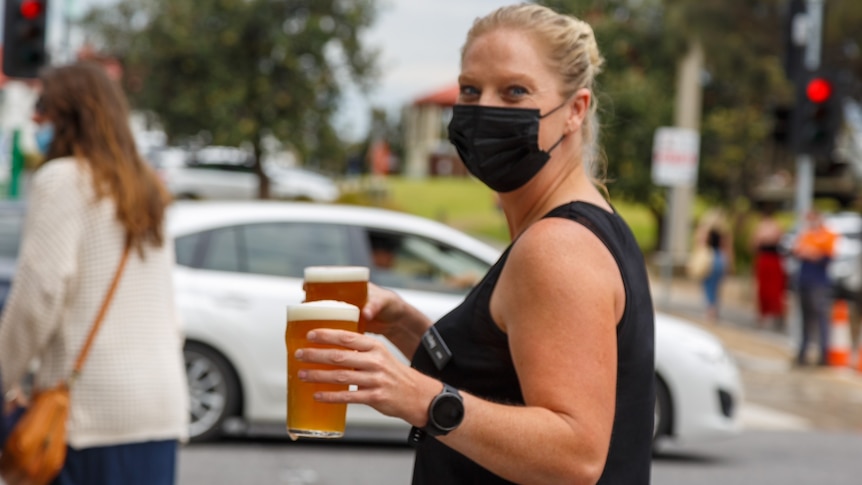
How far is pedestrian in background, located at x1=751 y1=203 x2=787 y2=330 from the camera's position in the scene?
2177cm

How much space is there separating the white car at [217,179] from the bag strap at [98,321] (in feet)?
104

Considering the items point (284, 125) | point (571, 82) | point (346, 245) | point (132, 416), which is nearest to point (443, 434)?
point (571, 82)

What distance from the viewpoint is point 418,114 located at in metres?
97.9

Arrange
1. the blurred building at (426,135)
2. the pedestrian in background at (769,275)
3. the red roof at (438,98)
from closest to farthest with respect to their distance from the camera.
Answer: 1. the pedestrian in background at (769,275)
2. the blurred building at (426,135)
3. the red roof at (438,98)

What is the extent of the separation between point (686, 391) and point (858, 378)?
7.23m

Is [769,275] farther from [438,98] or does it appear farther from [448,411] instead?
[438,98]

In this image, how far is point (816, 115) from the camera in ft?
56.7

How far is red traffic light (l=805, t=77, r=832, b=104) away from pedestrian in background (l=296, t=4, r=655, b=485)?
1526 centimetres

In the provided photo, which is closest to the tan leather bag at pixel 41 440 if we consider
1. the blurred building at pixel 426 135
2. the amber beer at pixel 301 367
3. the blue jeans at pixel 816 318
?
the amber beer at pixel 301 367

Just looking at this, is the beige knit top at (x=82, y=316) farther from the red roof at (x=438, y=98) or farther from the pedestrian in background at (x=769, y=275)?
the red roof at (x=438, y=98)

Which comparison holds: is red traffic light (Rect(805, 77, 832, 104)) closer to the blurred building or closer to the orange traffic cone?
the orange traffic cone

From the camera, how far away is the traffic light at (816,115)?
677 inches

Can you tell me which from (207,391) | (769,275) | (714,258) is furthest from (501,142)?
(769,275)

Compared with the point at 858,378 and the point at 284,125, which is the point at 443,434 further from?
the point at 284,125
